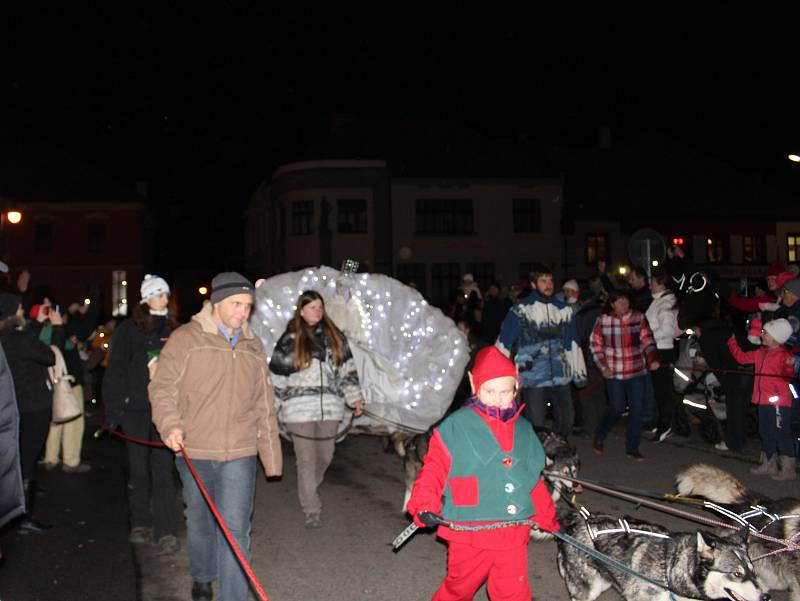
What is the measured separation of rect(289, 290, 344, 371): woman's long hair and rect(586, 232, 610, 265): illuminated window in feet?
128

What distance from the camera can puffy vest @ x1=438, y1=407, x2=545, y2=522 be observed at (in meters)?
4.47

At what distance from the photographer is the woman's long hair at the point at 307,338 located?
7.60 meters

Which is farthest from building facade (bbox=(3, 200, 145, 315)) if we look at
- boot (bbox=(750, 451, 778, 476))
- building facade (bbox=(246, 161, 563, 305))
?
boot (bbox=(750, 451, 778, 476))

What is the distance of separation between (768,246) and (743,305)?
40463mm

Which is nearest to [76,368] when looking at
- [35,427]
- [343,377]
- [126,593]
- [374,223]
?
[35,427]

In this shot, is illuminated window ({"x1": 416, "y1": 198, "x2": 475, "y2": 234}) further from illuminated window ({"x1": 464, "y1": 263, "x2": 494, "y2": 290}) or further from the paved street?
the paved street

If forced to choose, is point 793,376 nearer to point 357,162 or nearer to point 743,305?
point 743,305

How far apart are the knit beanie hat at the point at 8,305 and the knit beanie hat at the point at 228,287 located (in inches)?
122

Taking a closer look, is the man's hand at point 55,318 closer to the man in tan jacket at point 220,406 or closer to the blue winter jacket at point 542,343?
the man in tan jacket at point 220,406

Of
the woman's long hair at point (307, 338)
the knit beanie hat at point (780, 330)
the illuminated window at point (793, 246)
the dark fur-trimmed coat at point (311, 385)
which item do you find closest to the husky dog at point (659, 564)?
the dark fur-trimmed coat at point (311, 385)

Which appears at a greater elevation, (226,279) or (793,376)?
(226,279)

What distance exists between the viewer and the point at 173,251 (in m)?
83.3

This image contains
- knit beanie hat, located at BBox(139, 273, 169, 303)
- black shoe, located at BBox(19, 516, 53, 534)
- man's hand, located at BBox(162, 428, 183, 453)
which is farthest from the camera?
black shoe, located at BBox(19, 516, 53, 534)

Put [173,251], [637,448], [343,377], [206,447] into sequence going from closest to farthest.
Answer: [206,447] → [343,377] → [637,448] → [173,251]
